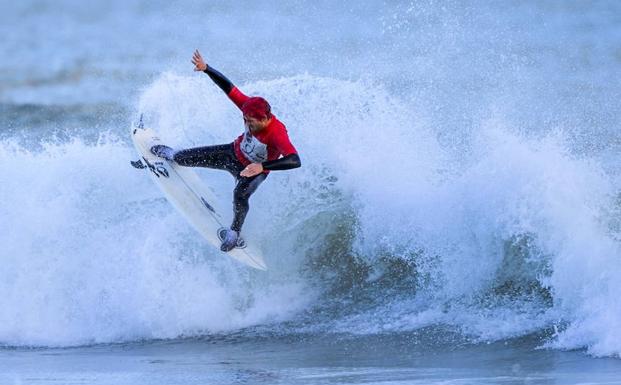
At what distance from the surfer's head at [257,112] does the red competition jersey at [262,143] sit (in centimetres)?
12

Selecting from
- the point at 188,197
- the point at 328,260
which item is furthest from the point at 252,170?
the point at 328,260

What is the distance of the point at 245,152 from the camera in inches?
404

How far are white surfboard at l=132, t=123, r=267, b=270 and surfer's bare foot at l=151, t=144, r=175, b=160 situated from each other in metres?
0.04

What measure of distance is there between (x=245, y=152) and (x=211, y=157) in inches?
19.5

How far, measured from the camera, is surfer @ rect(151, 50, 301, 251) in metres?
9.68

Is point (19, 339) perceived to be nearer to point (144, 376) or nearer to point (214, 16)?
point (144, 376)

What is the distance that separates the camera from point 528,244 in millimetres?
11086

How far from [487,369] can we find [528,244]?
7.99 feet

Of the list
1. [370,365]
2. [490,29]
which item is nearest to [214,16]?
[490,29]

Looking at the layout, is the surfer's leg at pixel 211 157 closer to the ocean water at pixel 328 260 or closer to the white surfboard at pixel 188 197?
the white surfboard at pixel 188 197

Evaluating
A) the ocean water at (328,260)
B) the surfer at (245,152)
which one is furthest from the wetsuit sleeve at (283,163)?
the ocean water at (328,260)

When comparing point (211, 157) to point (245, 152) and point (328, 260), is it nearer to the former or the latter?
point (245, 152)

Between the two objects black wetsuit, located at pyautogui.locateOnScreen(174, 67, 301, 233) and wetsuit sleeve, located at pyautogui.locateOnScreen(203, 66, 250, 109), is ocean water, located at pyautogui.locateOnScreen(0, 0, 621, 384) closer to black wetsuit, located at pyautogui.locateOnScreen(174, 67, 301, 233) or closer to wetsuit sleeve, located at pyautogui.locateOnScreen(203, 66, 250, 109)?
black wetsuit, located at pyautogui.locateOnScreen(174, 67, 301, 233)

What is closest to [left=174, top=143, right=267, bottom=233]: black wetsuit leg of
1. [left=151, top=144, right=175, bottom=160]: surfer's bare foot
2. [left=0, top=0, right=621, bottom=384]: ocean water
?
[left=151, top=144, right=175, bottom=160]: surfer's bare foot
